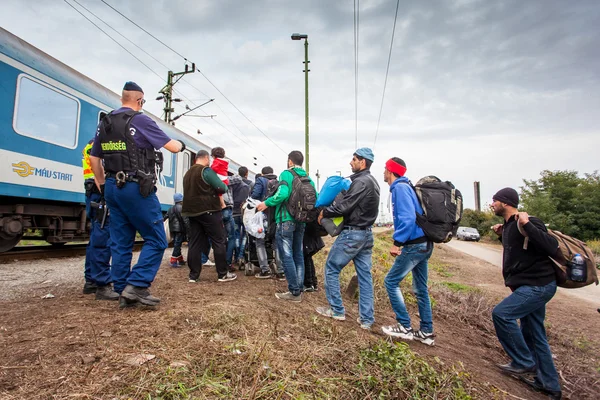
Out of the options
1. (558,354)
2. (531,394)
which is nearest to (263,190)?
(531,394)

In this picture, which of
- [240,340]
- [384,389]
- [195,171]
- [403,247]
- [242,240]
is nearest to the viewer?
[384,389]

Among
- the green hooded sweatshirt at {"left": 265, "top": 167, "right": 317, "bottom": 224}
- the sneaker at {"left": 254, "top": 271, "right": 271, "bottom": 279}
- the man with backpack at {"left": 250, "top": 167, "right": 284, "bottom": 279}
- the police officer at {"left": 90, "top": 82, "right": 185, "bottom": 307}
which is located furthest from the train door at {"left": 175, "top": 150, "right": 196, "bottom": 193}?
the police officer at {"left": 90, "top": 82, "right": 185, "bottom": 307}

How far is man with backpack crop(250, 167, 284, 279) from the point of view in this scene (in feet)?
16.2

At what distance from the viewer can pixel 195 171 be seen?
4.51 metres

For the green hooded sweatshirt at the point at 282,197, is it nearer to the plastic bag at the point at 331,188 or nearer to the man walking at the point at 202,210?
the plastic bag at the point at 331,188

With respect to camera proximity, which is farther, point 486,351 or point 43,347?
point 486,351

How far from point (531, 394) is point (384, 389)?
1.95 metres

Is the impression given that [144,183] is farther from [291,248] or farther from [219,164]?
[219,164]

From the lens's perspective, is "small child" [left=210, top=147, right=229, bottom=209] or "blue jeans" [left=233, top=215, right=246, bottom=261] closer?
"small child" [left=210, top=147, right=229, bottom=209]

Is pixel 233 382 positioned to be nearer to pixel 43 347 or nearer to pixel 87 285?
pixel 43 347

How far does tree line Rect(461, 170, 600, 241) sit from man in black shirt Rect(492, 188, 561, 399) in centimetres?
2993

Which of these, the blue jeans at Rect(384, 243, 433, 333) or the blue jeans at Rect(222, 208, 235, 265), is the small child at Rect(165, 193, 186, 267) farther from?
the blue jeans at Rect(384, 243, 433, 333)

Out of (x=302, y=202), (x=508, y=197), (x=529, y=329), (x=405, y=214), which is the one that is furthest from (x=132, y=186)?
(x=529, y=329)

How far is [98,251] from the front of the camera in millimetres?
3566
